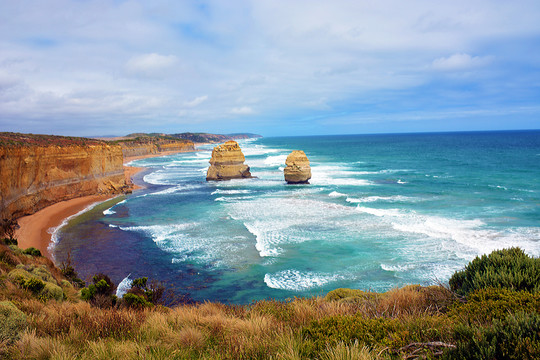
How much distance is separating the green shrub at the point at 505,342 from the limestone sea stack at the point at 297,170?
34.8 m

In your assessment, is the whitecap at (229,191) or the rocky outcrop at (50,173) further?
→ the whitecap at (229,191)

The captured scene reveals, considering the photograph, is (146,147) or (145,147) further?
(146,147)

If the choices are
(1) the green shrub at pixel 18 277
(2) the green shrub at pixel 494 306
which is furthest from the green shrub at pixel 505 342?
(1) the green shrub at pixel 18 277

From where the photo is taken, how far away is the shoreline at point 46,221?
65.8 feet

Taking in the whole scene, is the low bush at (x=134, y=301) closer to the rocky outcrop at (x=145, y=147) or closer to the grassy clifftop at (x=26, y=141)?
the grassy clifftop at (x=26, y=141)

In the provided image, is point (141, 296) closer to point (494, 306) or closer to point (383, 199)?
A: point (494, 306)

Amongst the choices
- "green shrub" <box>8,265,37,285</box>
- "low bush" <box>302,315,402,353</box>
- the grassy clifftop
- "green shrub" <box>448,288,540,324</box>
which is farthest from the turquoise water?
the grassy clifftop

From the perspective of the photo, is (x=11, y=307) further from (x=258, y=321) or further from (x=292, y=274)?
(x=292, y=274)

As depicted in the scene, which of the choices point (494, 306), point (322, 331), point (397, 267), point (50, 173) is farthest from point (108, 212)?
point (494, 306)

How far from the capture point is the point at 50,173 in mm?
31578

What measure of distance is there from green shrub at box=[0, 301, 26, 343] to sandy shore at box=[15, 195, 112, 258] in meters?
14.6

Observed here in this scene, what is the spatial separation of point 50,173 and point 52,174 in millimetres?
241

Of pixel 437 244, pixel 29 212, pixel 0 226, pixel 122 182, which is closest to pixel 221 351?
pixel 437 244

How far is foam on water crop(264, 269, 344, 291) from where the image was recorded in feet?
45.1
